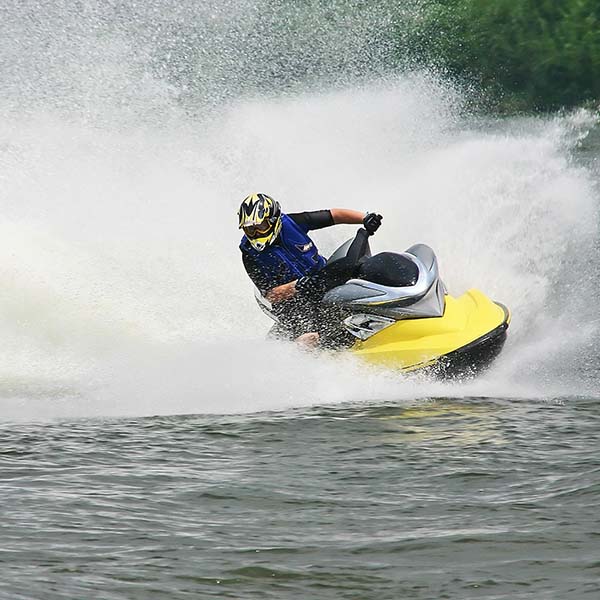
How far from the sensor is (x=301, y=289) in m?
7.97

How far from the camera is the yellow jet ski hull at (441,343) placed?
24.9 ft

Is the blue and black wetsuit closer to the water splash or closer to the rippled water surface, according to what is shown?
the water splash

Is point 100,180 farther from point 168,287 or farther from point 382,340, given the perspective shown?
point 382,340

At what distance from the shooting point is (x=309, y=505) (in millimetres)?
5180

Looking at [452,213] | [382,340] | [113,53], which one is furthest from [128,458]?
[113,53]

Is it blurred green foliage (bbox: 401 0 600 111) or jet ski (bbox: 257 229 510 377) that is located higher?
blurred green foliage (bbox: 401 0 600 111)

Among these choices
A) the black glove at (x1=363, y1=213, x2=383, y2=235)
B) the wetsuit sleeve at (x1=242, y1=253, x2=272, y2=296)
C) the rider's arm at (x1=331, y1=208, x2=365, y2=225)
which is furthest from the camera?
the rider's arm at (x1=331, y1=208, x2=365, y2=225)

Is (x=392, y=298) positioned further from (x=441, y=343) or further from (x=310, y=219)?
(x=310, y=219)

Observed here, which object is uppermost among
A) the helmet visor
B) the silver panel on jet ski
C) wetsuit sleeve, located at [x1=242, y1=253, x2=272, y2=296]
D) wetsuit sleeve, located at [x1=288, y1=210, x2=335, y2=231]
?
wetsuit sleeve, located at [x1=288, y1=210, x2=335, y2=231]

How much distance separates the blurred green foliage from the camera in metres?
27.5

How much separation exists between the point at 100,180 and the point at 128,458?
6933 millimetres

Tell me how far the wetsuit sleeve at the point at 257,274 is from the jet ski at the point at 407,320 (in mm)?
459

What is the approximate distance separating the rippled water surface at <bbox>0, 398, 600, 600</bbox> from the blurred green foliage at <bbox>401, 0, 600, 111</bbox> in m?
21.3

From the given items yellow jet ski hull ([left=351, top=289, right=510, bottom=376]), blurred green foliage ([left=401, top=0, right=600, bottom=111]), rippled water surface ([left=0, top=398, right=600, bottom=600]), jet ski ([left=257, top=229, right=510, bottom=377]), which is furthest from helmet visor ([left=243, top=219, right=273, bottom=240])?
blurred green foliage ([left=401, top=0, right=600, bottom=111])
